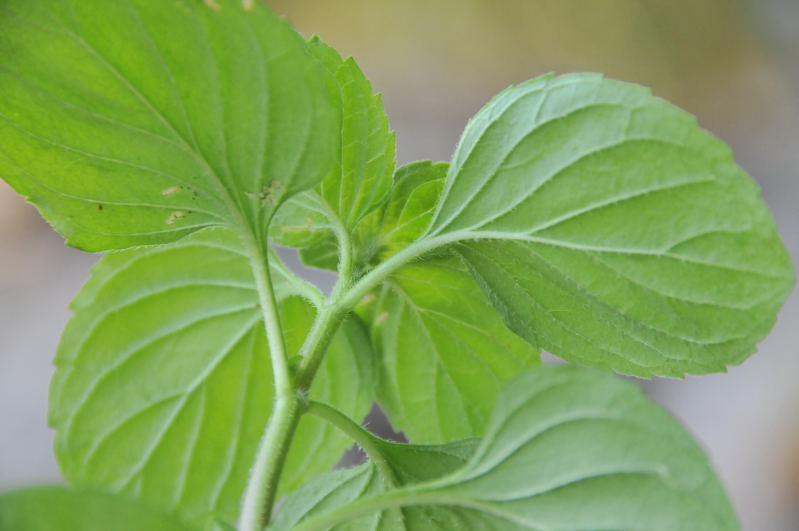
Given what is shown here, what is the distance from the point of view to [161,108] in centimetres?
42

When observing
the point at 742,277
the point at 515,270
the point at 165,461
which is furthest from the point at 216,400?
the point at 742,277

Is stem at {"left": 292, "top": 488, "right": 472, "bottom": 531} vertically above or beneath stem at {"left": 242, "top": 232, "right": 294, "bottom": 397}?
beneath

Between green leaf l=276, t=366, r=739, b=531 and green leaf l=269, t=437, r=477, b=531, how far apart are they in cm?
5

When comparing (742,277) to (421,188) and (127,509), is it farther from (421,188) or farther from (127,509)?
(127,509)

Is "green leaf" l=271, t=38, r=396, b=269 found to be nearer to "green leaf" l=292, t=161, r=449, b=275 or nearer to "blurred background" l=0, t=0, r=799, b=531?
"green leaf" l=292, t=161, r=449, b=275

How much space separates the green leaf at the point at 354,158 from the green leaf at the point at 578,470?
18 centimetres

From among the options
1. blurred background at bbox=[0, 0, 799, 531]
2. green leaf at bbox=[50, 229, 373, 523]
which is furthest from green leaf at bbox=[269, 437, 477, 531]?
blurred background at bbox=[0, 0, 799, 531]

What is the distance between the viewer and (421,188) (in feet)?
1.81

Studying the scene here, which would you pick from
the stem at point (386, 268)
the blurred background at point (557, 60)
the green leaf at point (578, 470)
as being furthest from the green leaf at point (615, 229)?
the blurred background at point (557, 60)

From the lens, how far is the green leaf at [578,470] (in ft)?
1.10

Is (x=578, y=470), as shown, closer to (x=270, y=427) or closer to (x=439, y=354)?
(x=270, y=427)

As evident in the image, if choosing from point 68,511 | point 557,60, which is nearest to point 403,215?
point 68,511

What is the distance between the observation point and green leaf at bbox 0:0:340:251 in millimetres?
397

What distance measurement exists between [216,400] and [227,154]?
251 mm
